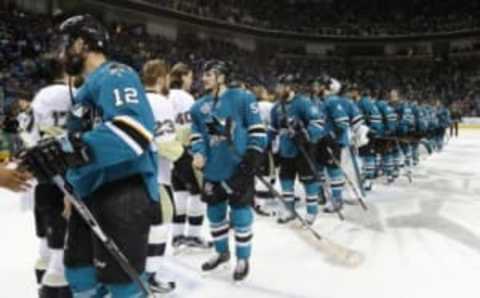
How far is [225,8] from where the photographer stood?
27.5m

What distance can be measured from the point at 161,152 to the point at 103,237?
165 cm

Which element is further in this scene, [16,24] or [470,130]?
[470,130]

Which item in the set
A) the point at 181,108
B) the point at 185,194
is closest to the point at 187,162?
the point at 185,194

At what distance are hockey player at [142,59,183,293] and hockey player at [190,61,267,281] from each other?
0.34m

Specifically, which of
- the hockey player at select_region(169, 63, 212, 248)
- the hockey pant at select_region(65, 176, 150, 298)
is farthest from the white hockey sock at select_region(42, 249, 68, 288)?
the hockey player at select_region(169, 63, 212, 248)

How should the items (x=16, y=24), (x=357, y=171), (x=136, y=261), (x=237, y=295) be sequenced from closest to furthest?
(x=136, y=261), (x=237, y=295), (x=357, y=171), (x=16, y=24)

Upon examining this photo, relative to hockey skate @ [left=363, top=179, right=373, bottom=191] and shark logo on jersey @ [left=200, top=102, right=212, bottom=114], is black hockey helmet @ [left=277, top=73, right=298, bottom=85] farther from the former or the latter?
hockey skate @ [left=363, top=179, right=373, bottom=191]

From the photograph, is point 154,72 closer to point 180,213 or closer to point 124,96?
point 180,213

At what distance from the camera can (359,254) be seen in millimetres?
4816

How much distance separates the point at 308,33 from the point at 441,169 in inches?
827

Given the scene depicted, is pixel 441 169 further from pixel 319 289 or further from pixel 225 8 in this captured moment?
pixel 225 8

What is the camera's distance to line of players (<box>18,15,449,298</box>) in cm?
220

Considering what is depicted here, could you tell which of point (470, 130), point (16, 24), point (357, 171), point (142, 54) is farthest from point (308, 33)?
point (357, 171)

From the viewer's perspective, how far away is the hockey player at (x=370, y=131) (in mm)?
8711
